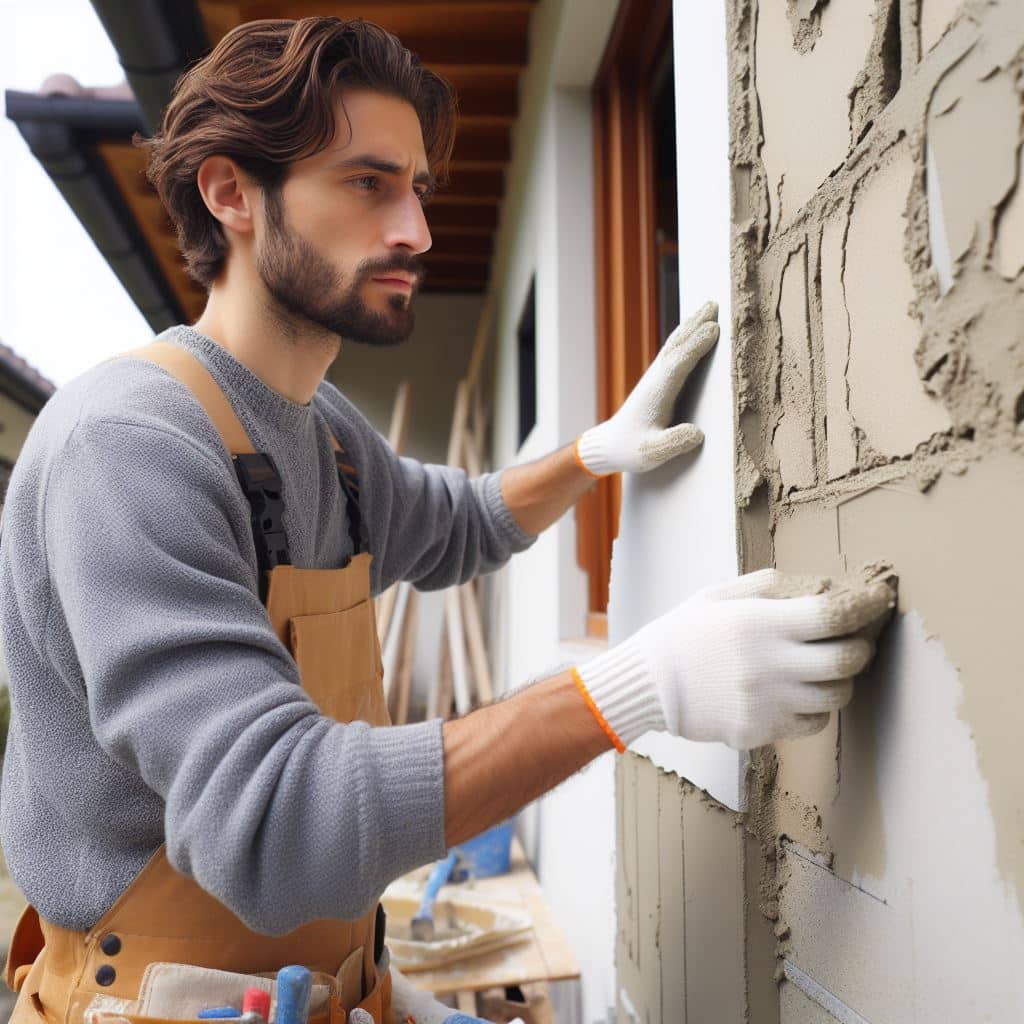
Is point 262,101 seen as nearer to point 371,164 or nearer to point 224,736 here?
point 371,164

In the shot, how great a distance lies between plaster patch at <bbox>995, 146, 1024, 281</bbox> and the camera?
67cm

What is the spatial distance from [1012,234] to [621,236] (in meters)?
2.21

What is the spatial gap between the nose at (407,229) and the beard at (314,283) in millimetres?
23

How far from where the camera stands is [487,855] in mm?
3361

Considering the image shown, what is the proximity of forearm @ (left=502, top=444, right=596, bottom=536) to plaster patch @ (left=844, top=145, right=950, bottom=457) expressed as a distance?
952 mm

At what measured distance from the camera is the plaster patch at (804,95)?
37.0 inches

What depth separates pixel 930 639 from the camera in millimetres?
816

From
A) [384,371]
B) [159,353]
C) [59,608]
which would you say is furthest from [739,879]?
[384,371]

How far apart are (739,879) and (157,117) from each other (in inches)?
134

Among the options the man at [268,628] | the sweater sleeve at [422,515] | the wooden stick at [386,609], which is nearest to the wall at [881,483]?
the man at [268,628]

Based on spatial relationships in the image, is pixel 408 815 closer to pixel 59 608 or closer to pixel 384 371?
pixel 59 608

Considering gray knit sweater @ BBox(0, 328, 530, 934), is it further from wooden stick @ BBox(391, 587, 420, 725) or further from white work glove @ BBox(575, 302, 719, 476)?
wooden stick @ BBox(391, 587, 420, 725)

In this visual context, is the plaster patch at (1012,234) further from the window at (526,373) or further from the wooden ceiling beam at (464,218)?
the wooden ceiling beam at (464,218)

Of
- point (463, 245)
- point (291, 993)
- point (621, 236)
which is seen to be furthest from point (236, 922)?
point (463, 245)
